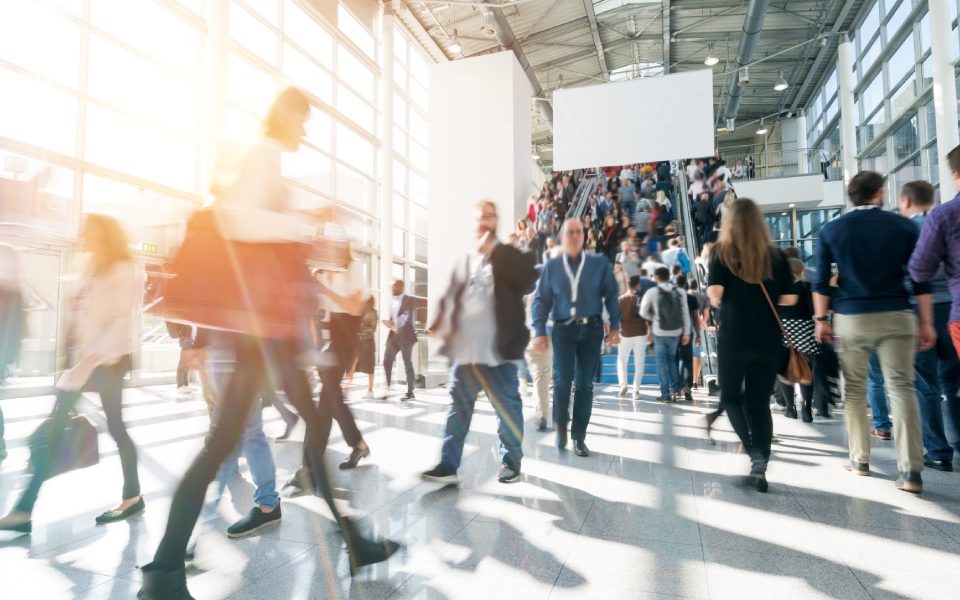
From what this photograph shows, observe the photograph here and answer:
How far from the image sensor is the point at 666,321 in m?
5.96

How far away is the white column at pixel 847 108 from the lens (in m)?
15.4

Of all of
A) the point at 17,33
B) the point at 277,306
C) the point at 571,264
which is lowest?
the point at 277,306

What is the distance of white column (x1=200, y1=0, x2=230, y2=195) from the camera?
9172 millimetres

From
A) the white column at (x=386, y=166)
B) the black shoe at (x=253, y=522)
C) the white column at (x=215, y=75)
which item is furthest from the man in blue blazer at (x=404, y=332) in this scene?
the white column at (x=386, y=166)

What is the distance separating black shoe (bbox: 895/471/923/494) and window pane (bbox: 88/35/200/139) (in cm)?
1004

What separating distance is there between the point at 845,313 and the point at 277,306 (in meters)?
2.87

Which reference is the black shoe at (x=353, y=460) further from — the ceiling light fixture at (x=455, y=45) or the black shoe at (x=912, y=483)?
the ceiling light fixture at (x=455, y=45)

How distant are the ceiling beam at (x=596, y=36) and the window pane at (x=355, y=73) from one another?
20.2ft

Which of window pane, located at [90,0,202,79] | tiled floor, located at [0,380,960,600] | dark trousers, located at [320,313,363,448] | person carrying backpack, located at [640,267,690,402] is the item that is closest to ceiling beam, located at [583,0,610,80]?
window pane, located at [90,0,202,79]

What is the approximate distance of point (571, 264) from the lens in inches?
147

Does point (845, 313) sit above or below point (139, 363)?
above

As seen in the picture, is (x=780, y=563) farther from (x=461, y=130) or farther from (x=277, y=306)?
(x=461, y=130)

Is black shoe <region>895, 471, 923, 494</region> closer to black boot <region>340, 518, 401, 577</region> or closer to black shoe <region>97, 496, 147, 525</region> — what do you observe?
black boot <region>340, 518, 401, 577</region>

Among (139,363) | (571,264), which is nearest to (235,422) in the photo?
(571,264)
